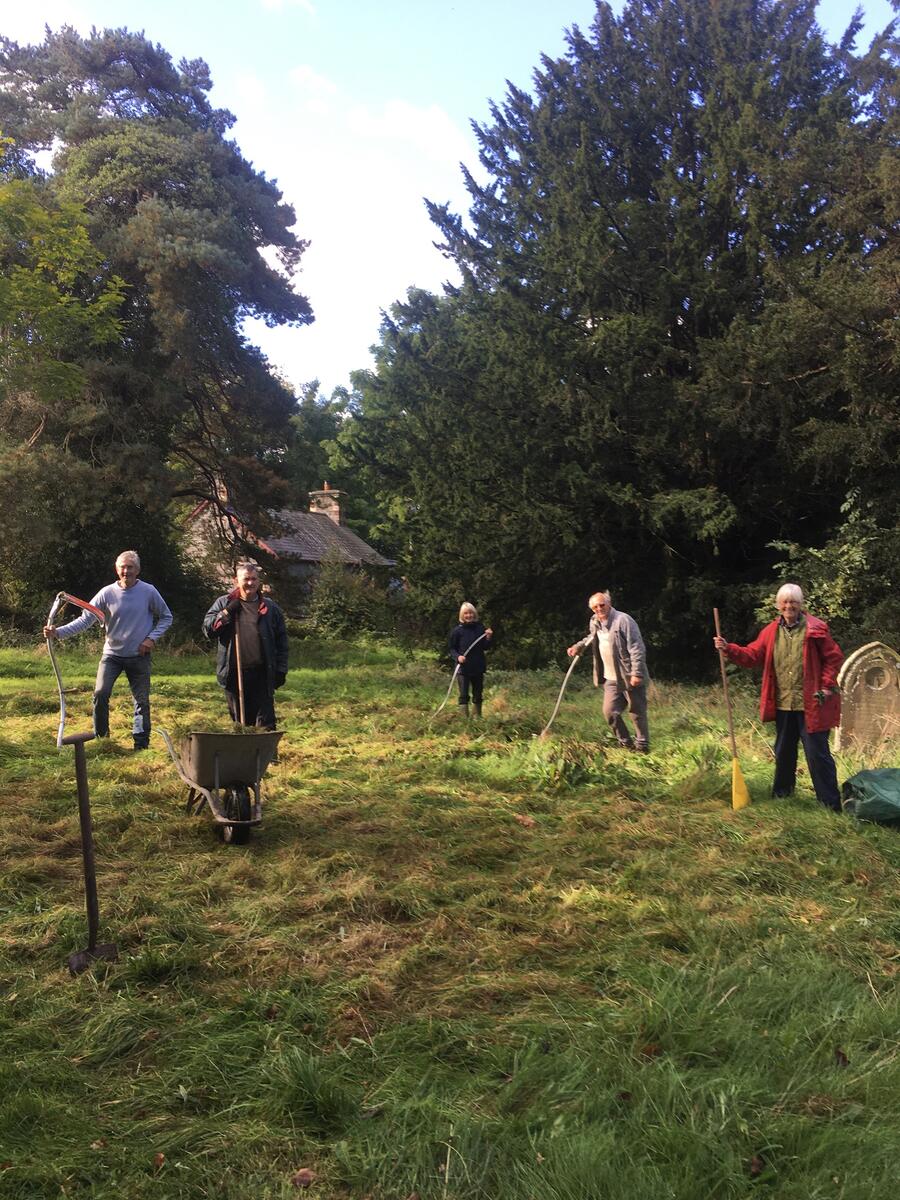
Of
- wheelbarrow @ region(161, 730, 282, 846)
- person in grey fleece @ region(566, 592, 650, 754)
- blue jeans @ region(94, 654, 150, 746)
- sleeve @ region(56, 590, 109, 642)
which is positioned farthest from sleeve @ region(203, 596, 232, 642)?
person in grey fleece @ region(566, 592, 650, 754)

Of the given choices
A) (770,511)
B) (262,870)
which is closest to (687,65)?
(770,511)

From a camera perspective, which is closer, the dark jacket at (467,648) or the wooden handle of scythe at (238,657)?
the wooden handle of scythe at (238,657)

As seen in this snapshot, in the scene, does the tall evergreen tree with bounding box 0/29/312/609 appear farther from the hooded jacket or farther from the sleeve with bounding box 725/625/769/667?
the sleeve with bounding box 725/625/769/667

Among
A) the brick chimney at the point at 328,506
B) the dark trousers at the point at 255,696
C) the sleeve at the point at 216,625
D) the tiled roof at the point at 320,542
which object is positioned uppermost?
the brick chimney at the point at 328,506

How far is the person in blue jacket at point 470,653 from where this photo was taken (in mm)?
11430

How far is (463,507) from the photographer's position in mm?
19422

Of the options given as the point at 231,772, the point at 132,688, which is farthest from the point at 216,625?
the point at 231,772

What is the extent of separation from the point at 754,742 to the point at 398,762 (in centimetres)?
364

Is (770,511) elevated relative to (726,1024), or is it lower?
elevated

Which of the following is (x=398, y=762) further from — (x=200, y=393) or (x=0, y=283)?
(x=200, y=393)

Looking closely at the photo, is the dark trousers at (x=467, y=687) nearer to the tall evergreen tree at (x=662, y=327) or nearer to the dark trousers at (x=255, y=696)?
the dark trousers at (x=255, y=696)

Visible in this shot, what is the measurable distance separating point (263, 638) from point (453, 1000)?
435 cm

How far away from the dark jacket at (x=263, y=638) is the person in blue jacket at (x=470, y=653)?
432 centimetres

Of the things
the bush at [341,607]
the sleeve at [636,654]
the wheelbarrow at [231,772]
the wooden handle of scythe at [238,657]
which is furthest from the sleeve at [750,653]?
the bush at [341,607]
